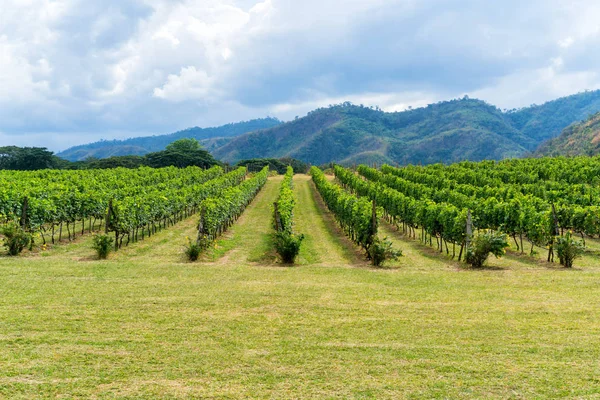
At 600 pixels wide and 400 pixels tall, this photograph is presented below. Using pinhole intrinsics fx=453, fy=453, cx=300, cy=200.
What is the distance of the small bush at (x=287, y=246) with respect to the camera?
17.2 meters

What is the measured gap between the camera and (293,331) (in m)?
9.30

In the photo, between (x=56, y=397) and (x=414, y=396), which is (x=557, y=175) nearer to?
(x=414, y=396)

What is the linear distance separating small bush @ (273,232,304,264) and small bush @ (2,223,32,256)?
32.3ft

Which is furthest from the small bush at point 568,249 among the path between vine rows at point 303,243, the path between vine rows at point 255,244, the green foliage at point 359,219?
the path between vine rows at point 303,243

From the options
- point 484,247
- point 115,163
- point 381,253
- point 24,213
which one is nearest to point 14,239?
point 24,213

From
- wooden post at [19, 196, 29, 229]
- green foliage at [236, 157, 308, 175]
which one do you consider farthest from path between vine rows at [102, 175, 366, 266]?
green foliage at [236, 157, 308, 175]

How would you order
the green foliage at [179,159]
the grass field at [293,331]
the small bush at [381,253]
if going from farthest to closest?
the green foliage at [179,159] → the small bush at [381,253] → the grass field at [293,331]

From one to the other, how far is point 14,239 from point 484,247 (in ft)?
57.6

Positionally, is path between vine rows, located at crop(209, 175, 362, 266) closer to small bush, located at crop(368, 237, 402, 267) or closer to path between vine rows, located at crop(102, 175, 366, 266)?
path between vine rows, located at crop(102, 175, 366, 266)

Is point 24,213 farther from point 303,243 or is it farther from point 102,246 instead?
point 303,243

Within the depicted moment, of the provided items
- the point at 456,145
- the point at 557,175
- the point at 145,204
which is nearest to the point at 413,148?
the point at 456,145

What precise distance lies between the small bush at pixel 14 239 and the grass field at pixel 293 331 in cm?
117

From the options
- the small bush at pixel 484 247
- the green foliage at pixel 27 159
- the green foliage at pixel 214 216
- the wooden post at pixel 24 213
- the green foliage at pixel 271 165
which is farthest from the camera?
the green foliage at pixel 271 165

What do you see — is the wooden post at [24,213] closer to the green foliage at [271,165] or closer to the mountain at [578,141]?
the green foliage at [271,165]
